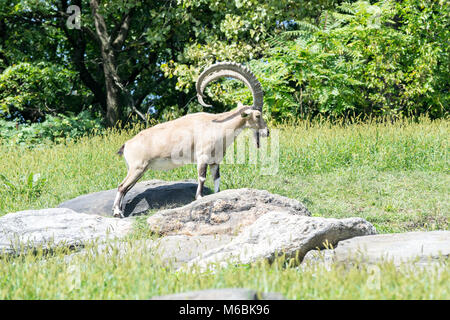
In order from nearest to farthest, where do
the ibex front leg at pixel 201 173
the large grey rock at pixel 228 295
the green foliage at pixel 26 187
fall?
the large grey rock at pixel 228 295 → the ibex front leg at pixel 201 173 → the green foliage at pixel 26 187

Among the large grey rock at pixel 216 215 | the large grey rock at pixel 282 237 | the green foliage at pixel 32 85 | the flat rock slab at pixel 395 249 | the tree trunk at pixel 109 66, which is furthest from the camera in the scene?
the tree trunk at pixel 109 66

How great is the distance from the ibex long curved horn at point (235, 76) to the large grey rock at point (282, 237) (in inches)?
108

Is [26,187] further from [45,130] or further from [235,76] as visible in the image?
[45,130]

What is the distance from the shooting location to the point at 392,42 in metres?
16.4

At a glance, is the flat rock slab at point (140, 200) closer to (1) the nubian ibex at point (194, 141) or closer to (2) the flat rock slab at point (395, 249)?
(1) the nubian ibex at point (194, 141)

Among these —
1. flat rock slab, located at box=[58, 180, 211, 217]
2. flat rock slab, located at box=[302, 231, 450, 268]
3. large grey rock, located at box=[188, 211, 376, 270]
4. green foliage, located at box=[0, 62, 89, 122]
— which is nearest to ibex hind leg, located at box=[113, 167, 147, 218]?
flat rock slab, located at box=[58, 180, 211, 217]

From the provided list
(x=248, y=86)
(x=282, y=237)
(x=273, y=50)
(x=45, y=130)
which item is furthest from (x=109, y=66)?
(x=282, y=237)

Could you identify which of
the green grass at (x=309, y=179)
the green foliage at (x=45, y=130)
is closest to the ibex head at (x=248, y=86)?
the green grass at (x=309, y=179)

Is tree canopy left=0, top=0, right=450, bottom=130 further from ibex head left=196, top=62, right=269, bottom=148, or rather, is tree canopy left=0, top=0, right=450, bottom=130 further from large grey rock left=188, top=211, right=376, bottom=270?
large grey rock left=188, top=211, right=376, bottom=270

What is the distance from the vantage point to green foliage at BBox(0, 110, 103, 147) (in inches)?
648

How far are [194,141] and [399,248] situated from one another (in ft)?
13.6

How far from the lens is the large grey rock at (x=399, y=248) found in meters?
5.22

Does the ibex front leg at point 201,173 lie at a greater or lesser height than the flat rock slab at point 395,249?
greater
